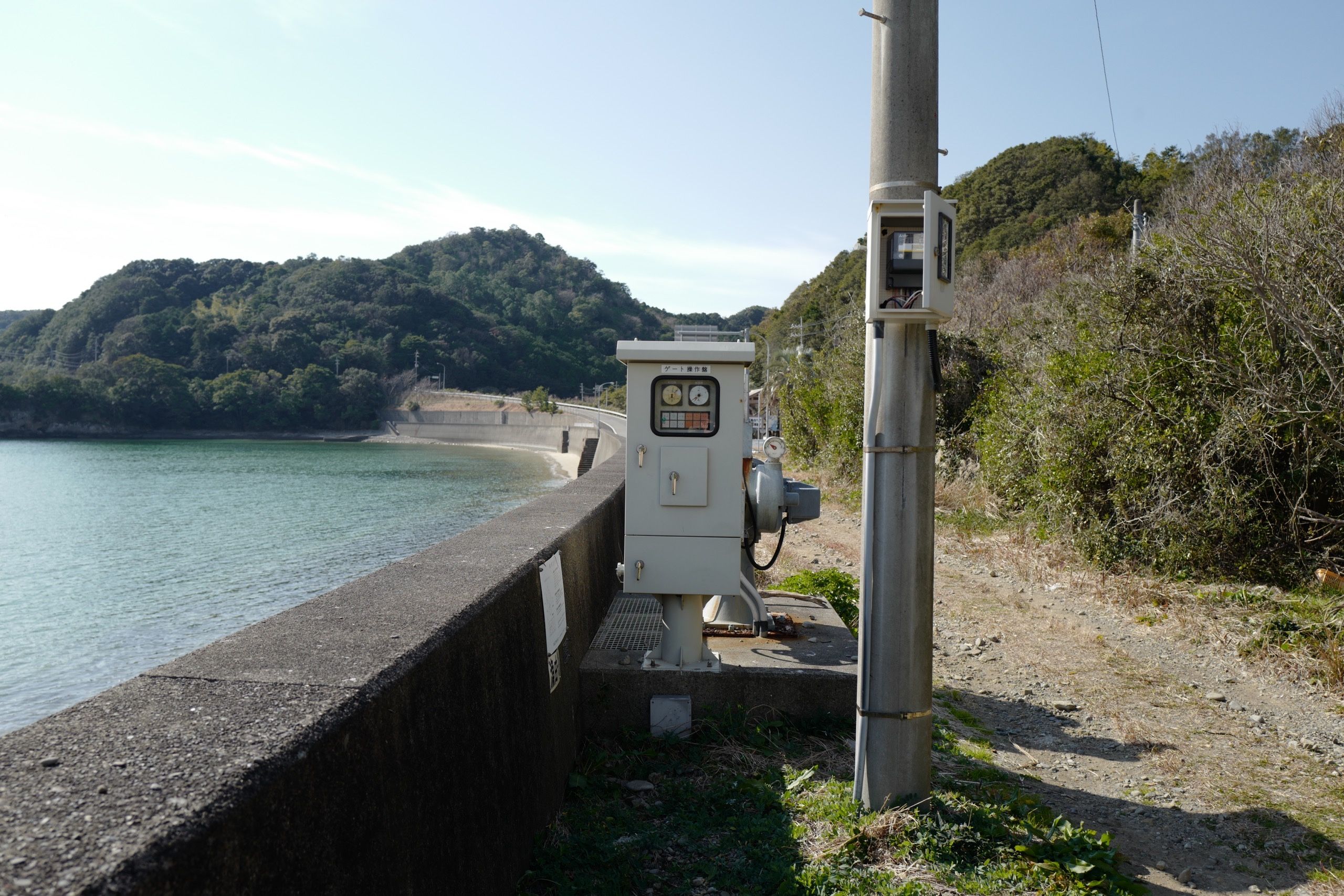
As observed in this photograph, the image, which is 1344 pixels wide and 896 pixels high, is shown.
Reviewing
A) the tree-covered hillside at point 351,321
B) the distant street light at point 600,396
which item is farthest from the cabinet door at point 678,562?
the tree-covered hillside at point 351,321

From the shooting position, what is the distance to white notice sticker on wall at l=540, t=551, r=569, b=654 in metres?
4.68

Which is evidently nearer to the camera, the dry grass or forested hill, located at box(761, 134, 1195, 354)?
the dry grass

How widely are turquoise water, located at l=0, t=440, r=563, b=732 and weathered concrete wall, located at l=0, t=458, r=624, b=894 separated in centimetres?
1531

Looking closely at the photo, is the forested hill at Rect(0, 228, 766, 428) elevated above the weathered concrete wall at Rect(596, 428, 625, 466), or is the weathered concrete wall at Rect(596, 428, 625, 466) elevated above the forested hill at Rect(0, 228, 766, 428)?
the forested hill at Rect(0, 228, 766, 428)

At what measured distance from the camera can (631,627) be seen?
6.96m

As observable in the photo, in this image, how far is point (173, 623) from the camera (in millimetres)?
21969

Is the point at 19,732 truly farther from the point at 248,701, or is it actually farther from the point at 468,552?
the point at 468,552

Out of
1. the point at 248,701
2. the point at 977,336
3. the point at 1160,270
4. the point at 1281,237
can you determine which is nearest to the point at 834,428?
the point at 977,336

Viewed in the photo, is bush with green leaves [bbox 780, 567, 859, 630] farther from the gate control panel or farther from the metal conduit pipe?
the gate control panel

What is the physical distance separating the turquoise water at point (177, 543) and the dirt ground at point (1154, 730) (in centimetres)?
1349

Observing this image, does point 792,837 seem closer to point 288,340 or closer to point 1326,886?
point 1326,886

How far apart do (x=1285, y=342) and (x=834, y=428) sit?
14425 millimetres

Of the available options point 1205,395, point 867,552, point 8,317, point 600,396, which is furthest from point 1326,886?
point 8,317

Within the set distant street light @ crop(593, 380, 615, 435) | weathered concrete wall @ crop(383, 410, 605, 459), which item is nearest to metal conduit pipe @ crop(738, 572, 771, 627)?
distant street light @ crop(593, 380, 615, 435)
